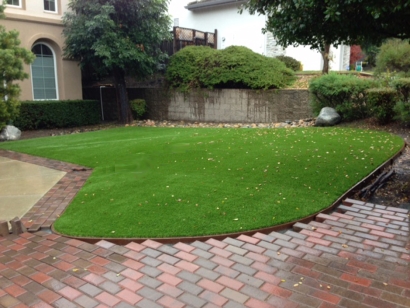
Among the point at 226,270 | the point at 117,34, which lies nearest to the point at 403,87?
the point at 226,270

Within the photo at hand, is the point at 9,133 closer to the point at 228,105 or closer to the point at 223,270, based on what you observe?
the point at 228,105

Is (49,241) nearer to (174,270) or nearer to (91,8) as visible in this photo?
(174,270)

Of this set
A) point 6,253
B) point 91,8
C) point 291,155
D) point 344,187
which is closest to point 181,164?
point 291,155

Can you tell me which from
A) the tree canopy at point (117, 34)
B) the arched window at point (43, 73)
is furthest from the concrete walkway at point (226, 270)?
the arched window at point (43, 73)

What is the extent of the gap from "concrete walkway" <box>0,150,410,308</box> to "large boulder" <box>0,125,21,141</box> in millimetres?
9470

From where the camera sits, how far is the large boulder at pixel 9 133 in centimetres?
1266

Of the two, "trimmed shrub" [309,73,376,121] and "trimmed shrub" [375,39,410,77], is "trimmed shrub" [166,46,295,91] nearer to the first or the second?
"trimmed shrub" [309,73,376,121]

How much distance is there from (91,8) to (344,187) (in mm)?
12252

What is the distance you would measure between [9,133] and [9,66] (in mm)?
3616

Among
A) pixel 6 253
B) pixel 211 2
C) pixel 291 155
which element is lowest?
pixel 6 253

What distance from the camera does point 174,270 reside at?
334 cm

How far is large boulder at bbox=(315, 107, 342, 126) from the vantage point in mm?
11578

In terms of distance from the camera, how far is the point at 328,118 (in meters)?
11.6

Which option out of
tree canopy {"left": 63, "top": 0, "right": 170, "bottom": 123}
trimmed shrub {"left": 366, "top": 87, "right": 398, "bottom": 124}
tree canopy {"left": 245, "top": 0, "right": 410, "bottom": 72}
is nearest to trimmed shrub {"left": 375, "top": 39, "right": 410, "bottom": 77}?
trimmed shrub {"left": 366, "top": 87, "right": 398, "bottom": 124}
